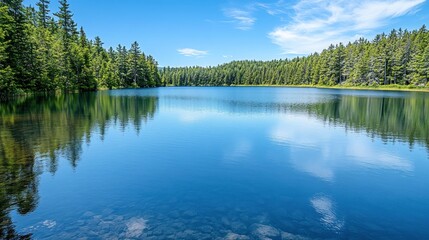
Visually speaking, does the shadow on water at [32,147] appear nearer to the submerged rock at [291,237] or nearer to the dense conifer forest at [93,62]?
the submerged rock at [291,237]

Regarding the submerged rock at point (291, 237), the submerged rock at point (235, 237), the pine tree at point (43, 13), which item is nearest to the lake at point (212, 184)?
the submerged rock at point (235, 237)

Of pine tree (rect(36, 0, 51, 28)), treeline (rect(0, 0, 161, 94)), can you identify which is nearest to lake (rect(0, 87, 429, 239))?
treeline (rect(0, 0, 161, 94))

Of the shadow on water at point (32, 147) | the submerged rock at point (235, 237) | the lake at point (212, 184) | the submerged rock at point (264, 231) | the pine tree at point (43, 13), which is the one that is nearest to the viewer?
the submerged rock at point (235, 237)

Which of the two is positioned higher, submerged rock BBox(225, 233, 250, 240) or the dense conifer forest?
the dense conifer forest

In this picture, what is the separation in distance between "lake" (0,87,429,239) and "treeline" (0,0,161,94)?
32597 mm

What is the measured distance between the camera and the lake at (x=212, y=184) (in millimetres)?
7930

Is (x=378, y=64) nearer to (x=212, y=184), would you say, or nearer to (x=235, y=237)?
(x=212, y=184)

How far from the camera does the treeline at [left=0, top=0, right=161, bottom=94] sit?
4569cm

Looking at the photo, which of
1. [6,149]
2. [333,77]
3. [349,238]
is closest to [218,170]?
[349,238]

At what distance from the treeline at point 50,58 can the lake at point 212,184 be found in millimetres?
32597

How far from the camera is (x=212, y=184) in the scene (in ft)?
37.0

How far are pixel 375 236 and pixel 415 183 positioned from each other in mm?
5880

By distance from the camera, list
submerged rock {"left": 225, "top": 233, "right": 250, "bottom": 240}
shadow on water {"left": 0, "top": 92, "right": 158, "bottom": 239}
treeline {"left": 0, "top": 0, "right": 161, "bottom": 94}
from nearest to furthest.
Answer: submerged rock {"left": 225, "top": 233, "right": 250, "bottom": 240}, shadow on water {"left": 0, "top": 92, "right": 158, "bottom": 239}, treeline {"left": 0, "top": 0, "right": 161, "bottom": 94}

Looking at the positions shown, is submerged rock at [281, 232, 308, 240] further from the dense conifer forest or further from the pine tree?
the pine tree
